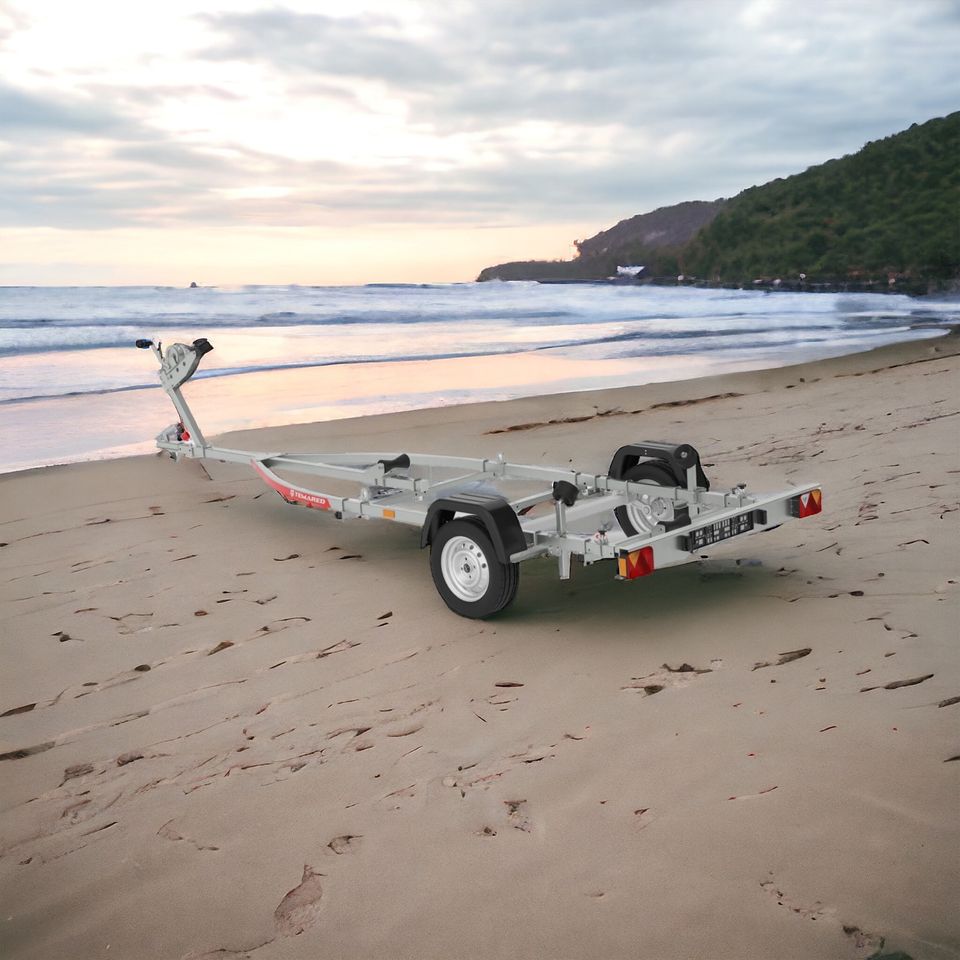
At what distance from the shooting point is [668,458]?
21.6 ft

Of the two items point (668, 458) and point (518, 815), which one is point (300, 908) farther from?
point (668, 458)

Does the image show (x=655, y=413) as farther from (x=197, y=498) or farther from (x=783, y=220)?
(x=783, y=220)

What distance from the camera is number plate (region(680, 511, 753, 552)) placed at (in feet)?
17.1

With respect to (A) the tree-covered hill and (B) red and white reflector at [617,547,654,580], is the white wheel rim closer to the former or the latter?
(B) red and white reflector at [617,547,654,580]

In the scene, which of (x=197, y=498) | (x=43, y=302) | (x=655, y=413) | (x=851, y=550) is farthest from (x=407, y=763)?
(x=43, y=302)

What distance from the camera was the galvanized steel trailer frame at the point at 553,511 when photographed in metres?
5.30

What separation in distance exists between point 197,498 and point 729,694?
6.37 m

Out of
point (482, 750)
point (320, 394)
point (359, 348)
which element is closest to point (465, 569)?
point (482, 750)

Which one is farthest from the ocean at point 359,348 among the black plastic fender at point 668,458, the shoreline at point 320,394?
the black plastic fender at point 668,458

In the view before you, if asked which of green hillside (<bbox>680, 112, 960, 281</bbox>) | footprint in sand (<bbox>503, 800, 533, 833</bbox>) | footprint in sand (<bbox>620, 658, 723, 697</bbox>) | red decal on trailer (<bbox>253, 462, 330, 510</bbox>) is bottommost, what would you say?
footprint in sand (<bbox>503, 800, 533, 833</bbox>)

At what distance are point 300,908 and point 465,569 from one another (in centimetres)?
275

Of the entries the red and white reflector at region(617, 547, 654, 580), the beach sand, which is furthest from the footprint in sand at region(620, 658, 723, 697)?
the red and white reflector at region(617, 547, 654, 580)

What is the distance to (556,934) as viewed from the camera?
2939mm

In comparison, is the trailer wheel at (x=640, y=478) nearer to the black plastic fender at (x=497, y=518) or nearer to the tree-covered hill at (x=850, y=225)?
the black plastic fender at (x=497, y=518)
